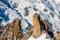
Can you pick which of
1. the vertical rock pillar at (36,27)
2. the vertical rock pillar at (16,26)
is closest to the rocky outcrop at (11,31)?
the vertical rock pillar at (16,26)

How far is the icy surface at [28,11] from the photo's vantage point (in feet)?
4.12

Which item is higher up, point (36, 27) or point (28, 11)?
point (28, 11)

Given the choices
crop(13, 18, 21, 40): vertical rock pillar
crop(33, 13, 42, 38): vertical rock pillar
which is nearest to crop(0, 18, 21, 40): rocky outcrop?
crop(13, 18, 21, 40): vertical rock pillar

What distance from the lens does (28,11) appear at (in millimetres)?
1342

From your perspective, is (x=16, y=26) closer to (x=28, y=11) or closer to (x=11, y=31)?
(x=11, y=31)

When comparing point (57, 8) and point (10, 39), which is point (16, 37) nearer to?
point (10, 39)

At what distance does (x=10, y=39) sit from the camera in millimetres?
1236

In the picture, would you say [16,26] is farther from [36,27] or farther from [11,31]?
[36,27]

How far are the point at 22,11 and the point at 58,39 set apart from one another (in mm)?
346

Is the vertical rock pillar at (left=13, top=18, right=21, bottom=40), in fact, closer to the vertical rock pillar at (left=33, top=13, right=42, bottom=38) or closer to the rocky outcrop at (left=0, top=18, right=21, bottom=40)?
the rocky outcrop at (left=0, top=18, right=21, bottom=40)

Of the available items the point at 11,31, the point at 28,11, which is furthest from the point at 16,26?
the point at 28,11

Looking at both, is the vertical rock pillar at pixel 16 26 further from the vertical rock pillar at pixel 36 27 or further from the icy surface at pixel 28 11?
the vertical rock pillar at pixel 36 27

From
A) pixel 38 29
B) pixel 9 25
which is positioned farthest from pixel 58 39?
pixel 9 25

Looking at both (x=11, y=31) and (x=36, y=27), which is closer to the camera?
(x=11, y=31)
